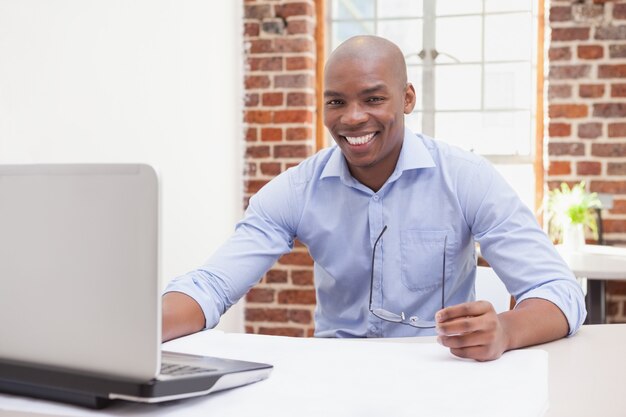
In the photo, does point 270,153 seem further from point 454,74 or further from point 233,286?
point 233,286

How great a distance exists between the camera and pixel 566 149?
10.2 feet

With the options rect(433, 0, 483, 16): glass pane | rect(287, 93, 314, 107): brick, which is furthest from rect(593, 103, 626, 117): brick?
rect(287, 93, 314, 107): brick

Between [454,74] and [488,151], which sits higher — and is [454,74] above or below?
above

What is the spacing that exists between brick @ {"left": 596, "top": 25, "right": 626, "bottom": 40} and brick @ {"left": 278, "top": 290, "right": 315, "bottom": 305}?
159cm

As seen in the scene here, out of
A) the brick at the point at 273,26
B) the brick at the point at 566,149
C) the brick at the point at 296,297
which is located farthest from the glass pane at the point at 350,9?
the brick at the point at 296,297

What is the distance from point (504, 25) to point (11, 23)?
2.25m

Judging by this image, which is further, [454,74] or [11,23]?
[454,74]

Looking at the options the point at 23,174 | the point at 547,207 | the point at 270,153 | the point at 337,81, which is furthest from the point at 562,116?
the point at 23,174

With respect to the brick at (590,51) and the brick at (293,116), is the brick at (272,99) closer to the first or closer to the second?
the brick at (293,116)

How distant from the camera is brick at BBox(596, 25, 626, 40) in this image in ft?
9.94

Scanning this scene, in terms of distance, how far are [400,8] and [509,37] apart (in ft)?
1.69

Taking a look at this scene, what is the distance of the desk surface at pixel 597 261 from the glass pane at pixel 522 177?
0.47 meters

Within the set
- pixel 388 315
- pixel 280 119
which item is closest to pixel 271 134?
pixel 280 119

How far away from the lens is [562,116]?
309cm
